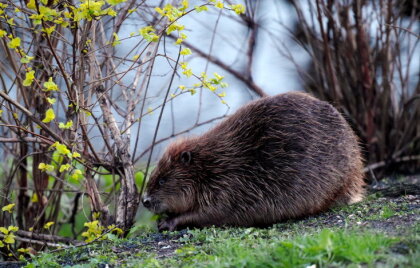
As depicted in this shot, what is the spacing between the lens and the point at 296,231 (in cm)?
452

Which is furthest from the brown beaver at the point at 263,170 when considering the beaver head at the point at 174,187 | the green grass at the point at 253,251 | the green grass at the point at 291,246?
the green grass at the point at 253,251

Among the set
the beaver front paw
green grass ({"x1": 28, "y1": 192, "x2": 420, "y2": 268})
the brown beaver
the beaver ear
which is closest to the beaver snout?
the brown beaver

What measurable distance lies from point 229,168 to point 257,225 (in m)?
0.52

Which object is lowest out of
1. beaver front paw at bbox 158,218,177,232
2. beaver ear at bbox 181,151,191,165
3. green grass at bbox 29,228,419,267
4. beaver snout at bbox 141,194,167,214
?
beaver front paw at bbox 158,218,177,232

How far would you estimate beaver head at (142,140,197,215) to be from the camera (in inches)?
214

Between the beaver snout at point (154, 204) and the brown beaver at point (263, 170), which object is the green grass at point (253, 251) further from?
the beaver snout at point (154, 204)

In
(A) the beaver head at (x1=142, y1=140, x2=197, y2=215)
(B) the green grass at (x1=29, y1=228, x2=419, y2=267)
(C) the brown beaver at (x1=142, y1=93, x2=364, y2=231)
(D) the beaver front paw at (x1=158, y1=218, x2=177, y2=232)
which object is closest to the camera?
(B) the green grass at (x1=29, y1=228, x2=419, y2=267)

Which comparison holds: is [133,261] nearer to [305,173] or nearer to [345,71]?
[305,173]

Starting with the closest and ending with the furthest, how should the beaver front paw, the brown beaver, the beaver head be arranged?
the brown beaver → the beaver front paw → the beaver head

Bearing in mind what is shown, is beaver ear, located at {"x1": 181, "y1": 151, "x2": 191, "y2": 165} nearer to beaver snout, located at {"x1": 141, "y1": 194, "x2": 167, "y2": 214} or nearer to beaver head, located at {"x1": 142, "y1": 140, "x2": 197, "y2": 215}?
beaver head, located at {"x1": 142, "y1": 140, "x2": 197, "y2": 215}

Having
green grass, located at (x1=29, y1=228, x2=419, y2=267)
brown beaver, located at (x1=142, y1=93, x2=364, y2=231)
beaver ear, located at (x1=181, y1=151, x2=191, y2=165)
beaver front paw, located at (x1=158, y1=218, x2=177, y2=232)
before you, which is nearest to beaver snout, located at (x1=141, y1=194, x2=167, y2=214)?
brown beaver, located at (x1=142, y1=93, x2=364, y2=231)

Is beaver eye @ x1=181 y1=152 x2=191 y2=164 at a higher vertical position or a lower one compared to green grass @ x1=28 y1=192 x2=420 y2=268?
higher

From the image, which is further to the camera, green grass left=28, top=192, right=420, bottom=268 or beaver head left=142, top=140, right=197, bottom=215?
beaver head left=142, top=140, right=197, bottom=215

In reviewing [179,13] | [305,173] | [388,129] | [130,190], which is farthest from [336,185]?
[388,129]
